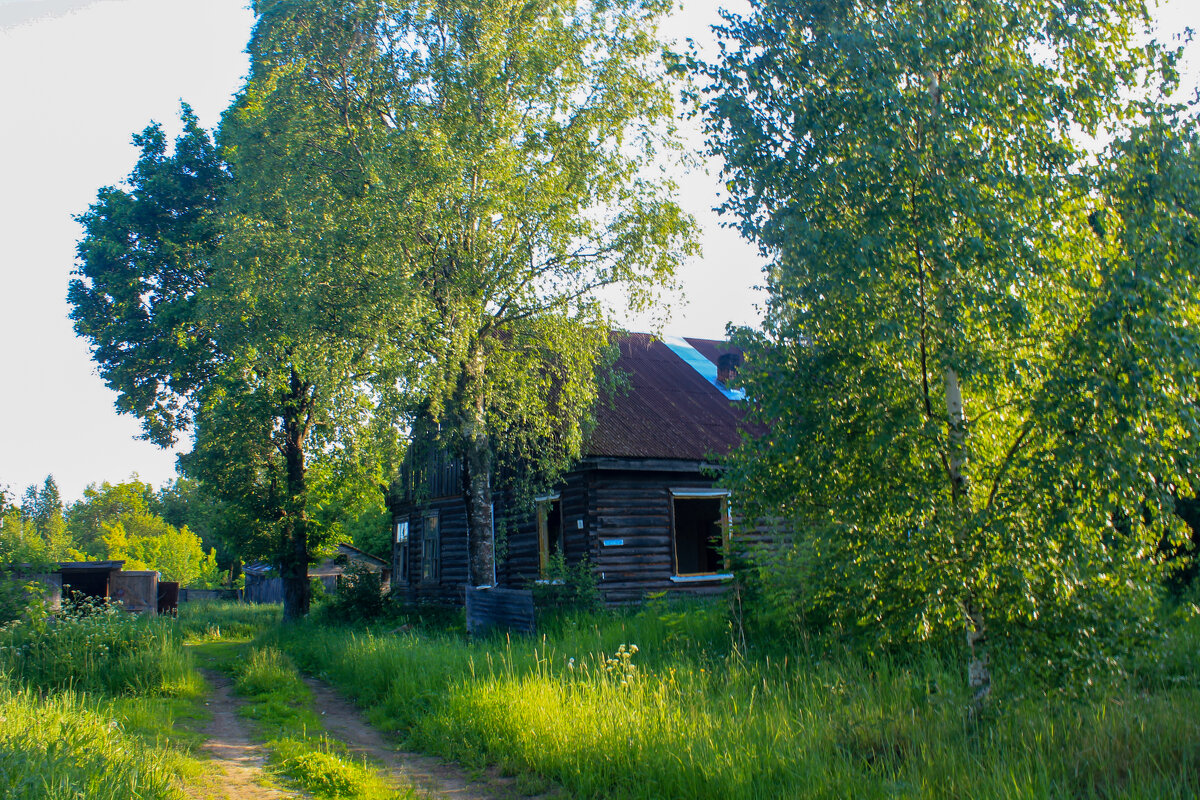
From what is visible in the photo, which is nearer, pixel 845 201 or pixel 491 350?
pixel 845 201

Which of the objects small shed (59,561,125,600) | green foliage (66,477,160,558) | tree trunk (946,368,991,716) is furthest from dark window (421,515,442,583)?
green foliage (66,477,160,558)

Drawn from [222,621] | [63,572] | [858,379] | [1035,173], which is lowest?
[222,621]

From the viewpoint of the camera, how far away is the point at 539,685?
8195 mm

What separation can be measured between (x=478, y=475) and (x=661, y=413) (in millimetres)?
6077

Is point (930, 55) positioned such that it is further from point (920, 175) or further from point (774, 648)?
point (774, 648)

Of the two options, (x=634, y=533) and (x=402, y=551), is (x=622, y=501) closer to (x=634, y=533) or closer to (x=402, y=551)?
(x=634, y=533)

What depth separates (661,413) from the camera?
1973 centimetres

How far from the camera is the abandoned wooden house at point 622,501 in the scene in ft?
55.6

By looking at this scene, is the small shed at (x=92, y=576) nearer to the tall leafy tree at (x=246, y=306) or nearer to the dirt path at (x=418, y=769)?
the tall leafy tree at (x=246, y=306)

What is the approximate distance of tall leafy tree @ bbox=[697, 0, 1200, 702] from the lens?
5812mm

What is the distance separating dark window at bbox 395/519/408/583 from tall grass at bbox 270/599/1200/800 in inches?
599

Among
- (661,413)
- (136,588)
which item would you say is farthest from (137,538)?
(661,413)

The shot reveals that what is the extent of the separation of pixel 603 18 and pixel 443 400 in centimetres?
813

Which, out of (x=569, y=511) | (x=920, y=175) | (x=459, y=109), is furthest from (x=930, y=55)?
(x=569, y=511)
